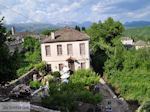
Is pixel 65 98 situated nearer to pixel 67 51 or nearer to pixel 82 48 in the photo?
pixel 82 48

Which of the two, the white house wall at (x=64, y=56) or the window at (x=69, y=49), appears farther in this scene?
the window at (x=69, y=49)

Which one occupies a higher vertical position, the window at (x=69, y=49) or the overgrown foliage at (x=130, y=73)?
the window at (x=69, y=49)

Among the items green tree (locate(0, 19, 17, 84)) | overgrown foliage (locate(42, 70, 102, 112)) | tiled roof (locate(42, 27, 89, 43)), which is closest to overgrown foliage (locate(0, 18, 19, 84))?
green tree (locate(0, 19, 17, 84))

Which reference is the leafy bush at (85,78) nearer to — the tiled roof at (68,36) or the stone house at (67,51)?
the stone house at (67,51)

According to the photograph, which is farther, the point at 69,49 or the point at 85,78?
the point at 69,49

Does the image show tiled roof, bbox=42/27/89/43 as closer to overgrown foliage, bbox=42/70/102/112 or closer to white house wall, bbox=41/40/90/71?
white house wall, bbox=41/40/90/71

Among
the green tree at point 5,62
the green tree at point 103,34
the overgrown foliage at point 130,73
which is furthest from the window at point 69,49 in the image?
the green tree at point 5,62

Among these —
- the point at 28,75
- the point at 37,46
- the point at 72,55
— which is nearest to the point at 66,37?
the point at 72,55

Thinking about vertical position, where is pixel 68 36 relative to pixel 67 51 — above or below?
above

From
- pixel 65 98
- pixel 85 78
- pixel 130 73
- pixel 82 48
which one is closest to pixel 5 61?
pixel 65 98
